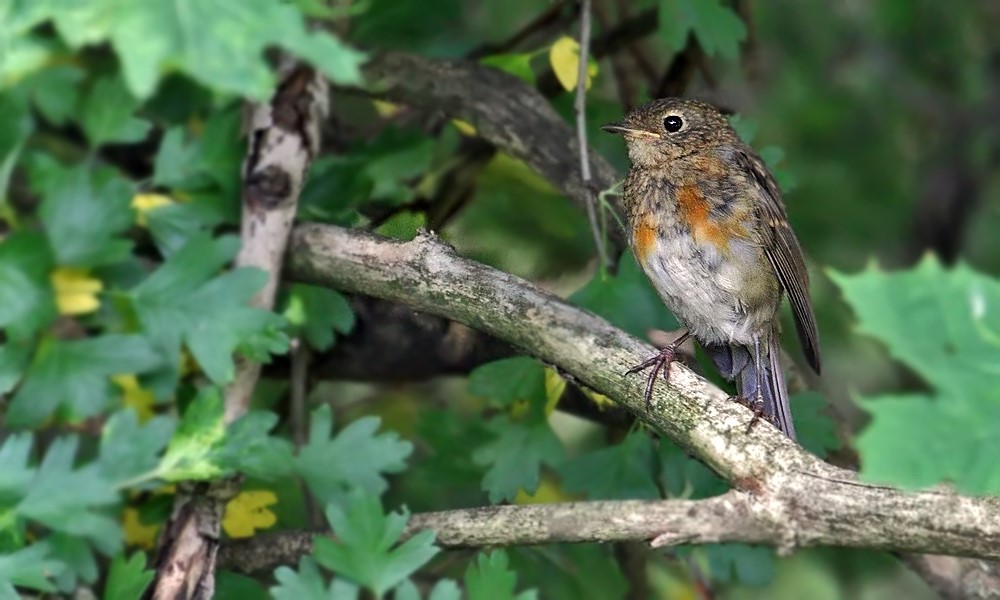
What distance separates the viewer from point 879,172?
221 inches

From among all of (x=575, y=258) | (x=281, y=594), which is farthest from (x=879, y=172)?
(x=281, y=594)

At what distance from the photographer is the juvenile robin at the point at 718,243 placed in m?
3.39

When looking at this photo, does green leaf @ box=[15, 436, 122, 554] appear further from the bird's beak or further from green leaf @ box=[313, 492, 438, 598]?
the bird's beak

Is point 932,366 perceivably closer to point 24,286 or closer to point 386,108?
point 24,286

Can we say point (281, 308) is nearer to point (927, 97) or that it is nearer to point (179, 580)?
point (179, 580)

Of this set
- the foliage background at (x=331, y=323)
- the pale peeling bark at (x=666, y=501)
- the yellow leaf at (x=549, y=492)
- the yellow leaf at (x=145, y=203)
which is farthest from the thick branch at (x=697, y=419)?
the yellow leaf at (x=549, y=492)

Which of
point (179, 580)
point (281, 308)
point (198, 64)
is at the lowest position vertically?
point (179, 580)

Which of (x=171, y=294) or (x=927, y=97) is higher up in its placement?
(x=927, y=97)

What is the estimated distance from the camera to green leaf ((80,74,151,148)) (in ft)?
10.2

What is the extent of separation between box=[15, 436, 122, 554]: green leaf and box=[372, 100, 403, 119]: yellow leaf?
171cm

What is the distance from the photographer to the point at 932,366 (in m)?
1.72

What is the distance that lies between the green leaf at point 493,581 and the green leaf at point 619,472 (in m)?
0.75

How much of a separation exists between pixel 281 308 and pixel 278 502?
0.53 metres

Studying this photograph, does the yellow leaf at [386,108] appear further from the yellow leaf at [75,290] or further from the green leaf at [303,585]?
the green leaf at [303,585]
